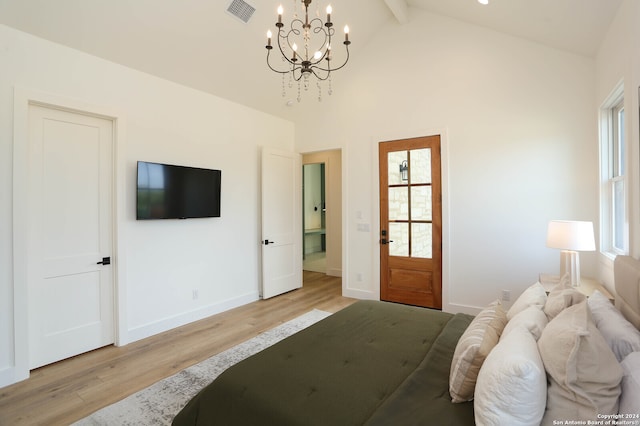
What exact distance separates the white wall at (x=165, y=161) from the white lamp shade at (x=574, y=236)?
3.61 meters

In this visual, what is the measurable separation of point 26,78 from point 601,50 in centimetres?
507

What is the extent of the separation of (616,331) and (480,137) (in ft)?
9.60

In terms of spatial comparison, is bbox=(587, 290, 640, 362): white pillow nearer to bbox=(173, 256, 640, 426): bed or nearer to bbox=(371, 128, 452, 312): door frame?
bbox=(173, 256, 640, 426): bed

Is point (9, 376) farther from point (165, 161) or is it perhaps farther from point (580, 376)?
point (580, 376)

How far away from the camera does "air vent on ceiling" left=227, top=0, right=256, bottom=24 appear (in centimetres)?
325

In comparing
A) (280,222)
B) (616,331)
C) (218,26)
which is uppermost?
(218,26)

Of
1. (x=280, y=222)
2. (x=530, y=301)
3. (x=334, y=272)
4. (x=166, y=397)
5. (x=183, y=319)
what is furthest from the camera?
(x=334, y=272)

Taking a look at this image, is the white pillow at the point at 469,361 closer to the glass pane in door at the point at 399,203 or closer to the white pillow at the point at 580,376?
the white pillow at the point at 580,376

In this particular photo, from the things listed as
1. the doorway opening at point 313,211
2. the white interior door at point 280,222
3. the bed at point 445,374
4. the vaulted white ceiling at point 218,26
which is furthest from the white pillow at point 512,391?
the doorway opening at point 313,211

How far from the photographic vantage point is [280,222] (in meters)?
5.01

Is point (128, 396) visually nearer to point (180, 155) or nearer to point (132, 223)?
point (132, 223)

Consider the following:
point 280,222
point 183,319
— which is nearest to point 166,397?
point 183,319

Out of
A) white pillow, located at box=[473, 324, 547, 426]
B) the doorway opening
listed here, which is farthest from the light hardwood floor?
the doorway opening

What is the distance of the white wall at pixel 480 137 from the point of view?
11.1 feet
